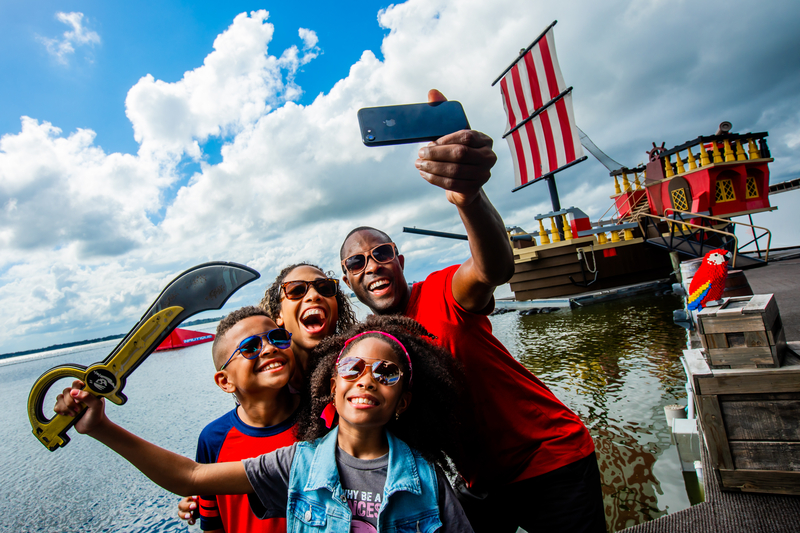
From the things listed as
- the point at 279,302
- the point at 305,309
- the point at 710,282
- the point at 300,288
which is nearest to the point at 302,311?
the point at 305,309

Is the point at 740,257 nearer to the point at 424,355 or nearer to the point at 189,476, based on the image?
the point at 424,355

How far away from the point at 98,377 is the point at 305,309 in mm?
1038

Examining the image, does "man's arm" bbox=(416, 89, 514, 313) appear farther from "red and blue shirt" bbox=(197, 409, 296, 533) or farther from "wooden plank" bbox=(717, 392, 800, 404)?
"wooden plank" bbox=(717, 392, 800, 404)

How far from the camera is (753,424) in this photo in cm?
221

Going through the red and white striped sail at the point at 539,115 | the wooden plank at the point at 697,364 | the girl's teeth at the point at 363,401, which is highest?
the red and white striped sail at the point at 539,115

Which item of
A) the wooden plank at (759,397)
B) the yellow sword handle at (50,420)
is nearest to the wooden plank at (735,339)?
the wooden plank at (759,397)

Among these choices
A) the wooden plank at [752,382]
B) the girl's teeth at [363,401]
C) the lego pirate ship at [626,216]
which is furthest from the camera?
the lego pirate ship at [626,216]

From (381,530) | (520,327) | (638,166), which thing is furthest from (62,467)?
(638,166)

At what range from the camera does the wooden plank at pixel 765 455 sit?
6.95 feet

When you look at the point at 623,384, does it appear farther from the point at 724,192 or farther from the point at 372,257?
the point at 724,192

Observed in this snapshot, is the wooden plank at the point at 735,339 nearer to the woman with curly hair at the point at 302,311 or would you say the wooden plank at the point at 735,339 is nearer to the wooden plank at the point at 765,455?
the wooden plank at the point at 765,455

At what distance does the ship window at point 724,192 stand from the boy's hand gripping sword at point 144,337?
21205mm

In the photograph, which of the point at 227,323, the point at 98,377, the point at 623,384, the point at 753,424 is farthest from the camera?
the point at 623,384

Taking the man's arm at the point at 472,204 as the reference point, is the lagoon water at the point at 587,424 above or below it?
below
